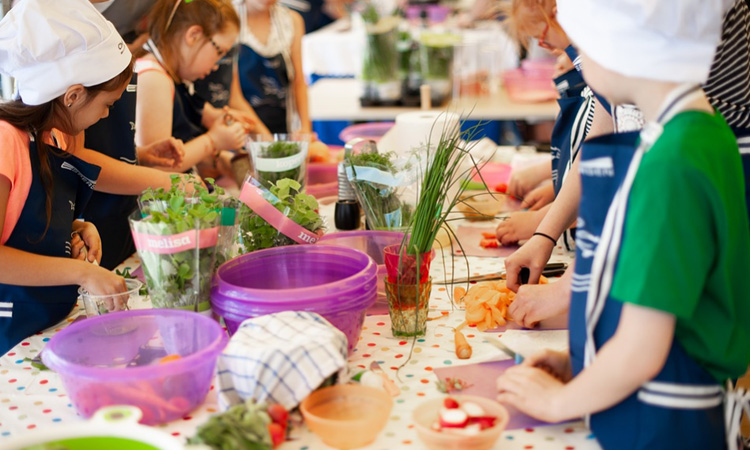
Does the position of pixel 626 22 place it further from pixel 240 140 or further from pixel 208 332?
pixel 240 140

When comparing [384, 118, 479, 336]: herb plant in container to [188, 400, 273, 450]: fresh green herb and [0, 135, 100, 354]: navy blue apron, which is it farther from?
[0, 135, 100, 354]: navy blue apron

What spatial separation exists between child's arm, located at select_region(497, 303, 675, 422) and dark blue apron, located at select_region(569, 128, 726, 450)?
0.04 meters

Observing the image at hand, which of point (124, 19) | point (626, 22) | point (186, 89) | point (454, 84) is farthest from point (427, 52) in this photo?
point (626, 22)

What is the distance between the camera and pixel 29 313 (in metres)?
1.62

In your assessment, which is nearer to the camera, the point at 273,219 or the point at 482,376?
the point at 482,376

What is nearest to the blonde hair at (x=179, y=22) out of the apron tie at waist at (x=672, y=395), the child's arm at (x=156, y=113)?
the child's arm at (x=156, y=113)

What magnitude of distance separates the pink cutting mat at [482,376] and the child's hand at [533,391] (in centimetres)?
3

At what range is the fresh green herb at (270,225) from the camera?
169 centimetres

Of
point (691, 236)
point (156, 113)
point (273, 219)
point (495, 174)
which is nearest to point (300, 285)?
point (273, 219)

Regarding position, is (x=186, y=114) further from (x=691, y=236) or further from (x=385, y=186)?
(x=691, y=236)

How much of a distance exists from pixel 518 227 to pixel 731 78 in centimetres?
75

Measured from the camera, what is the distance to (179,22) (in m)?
2.51

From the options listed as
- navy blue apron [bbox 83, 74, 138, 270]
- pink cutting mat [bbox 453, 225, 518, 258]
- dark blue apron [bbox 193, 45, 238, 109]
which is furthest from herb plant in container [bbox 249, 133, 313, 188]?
dark blue apron [bbox 193, 45, 238, 109]

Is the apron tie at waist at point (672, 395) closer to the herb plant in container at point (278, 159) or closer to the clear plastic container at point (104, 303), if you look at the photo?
the clear plastic container at point (104, 303)
